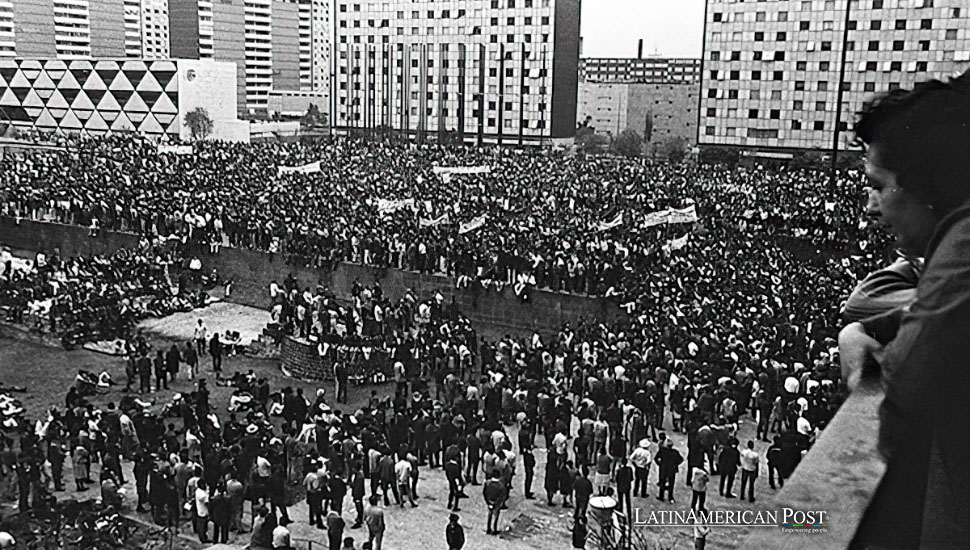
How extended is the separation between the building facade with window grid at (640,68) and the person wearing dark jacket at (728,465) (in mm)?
130157

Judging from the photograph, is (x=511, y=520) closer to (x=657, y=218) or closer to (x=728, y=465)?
(x=728, y=465)

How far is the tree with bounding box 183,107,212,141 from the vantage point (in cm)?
6562

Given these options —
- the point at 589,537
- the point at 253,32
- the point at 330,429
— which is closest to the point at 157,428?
the point at 330,429

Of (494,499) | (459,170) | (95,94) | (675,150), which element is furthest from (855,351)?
(95,94)

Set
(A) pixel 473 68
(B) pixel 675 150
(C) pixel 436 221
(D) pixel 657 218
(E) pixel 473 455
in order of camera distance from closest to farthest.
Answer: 1. (E) pixel 473 455
2. (D) pixel 657 218
3. (C) pixel 436 221
4. (B) pixel 675 150
5. (A) pixel 473 68

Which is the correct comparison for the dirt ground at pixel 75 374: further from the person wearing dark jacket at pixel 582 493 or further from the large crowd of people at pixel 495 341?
the person wearing dark jacket at pixel 582 493

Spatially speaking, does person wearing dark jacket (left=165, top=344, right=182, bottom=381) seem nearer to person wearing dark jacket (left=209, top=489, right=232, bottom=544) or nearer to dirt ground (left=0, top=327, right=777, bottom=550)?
dirt ground (left=0, top=327, right=777, bottom=550)

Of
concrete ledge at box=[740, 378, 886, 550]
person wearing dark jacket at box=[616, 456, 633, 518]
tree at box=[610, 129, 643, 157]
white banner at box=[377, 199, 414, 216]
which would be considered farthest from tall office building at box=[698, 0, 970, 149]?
concrete ledge at box=[740, 378, 886, 550]

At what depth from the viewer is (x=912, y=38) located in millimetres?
54500

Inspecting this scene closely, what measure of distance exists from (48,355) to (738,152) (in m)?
46.5

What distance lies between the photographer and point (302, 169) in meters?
35.1

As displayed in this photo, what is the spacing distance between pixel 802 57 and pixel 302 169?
35749 mm

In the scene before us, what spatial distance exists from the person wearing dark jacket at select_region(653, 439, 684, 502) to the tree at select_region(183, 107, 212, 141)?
58678mm

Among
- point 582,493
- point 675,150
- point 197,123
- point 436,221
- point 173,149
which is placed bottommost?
point 582,493
